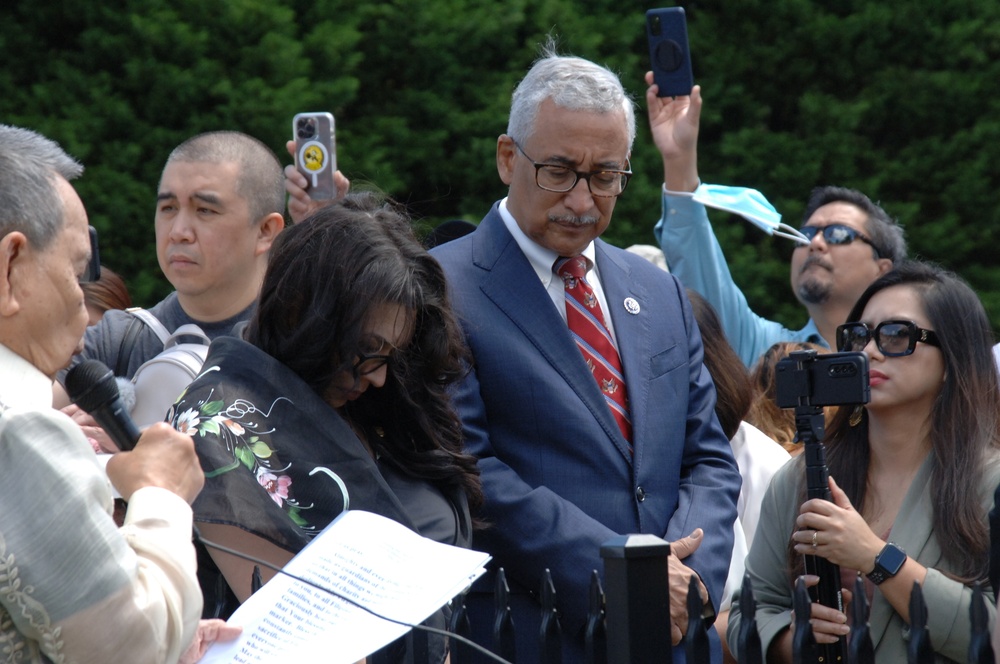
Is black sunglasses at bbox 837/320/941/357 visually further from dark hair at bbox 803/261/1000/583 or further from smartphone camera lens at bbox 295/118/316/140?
smartphone camera lens at bbox 295/118/316/140

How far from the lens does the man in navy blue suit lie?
3.37m

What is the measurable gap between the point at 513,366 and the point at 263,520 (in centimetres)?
104

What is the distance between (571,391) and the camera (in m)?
3.55

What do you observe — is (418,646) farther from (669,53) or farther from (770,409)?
(669,53)

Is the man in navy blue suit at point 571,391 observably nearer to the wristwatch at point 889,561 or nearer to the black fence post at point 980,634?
the wristwatch at point 889,561

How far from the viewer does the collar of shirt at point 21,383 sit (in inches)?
83.7

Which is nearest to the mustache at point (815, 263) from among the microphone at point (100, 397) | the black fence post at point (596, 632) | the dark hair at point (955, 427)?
the dark hair at point (955, 427)

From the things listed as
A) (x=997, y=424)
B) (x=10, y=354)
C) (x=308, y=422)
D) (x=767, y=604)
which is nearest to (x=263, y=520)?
Answer: (x=308, y=422)

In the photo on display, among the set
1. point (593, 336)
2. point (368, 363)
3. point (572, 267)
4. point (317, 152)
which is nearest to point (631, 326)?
point (593, 336)

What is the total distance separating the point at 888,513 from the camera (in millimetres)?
3549

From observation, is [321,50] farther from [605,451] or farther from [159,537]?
[159,537]

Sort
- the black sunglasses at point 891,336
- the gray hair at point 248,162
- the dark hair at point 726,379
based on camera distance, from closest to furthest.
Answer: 1. the black sunglasses at point 891,336
2. the dark hair at point 726,379
3. the gray hair at point 248,162

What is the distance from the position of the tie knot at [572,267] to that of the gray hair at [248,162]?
1.40 meters

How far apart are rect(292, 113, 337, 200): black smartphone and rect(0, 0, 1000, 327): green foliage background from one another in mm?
2942
